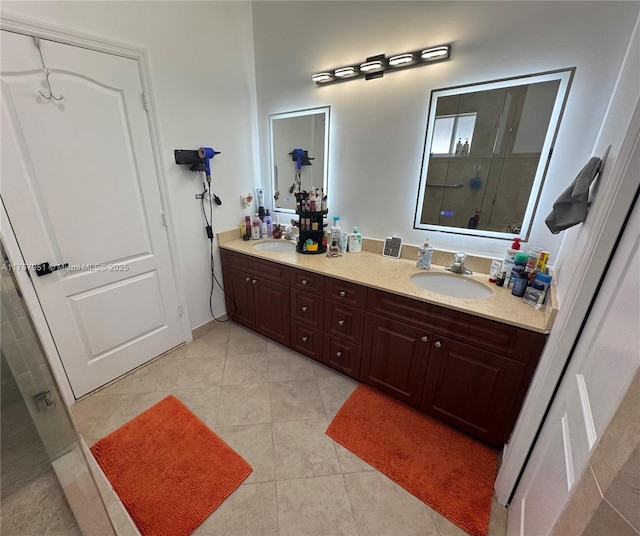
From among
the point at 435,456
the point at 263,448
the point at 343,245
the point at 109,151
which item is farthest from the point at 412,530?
the point at 109,151

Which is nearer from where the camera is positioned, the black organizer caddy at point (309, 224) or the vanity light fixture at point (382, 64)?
A: the vanity light fixture at point (382, 64)

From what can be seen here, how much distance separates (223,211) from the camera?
243 cm

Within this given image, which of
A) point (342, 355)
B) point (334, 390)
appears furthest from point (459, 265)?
point (334, 390)

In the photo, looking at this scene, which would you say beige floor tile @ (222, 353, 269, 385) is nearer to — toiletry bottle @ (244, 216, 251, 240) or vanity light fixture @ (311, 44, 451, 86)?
toiletry bottle @ (244, 216, 251, 240)

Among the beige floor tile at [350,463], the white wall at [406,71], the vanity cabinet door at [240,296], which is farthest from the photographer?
the vanity cabinet door at [240,296]

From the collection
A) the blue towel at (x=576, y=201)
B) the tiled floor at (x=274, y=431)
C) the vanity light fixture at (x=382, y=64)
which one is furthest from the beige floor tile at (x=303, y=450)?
the vanity light fixture at (x=382, y=64)

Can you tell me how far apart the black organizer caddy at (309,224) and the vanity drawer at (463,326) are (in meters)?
0.71

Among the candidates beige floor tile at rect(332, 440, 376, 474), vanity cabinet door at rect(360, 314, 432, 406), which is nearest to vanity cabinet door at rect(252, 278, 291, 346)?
vanity cabinet door at rect(360, 314, 432, 406)

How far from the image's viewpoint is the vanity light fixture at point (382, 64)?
160cm

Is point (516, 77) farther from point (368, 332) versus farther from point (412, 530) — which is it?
point (412, 530)

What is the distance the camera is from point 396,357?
1686mm

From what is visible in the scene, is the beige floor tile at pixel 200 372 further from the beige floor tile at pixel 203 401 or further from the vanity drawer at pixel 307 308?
the vanity drawer at pixel 307 308

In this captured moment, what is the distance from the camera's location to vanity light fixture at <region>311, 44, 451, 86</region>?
160 cm

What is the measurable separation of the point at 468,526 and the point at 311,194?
2065mm
